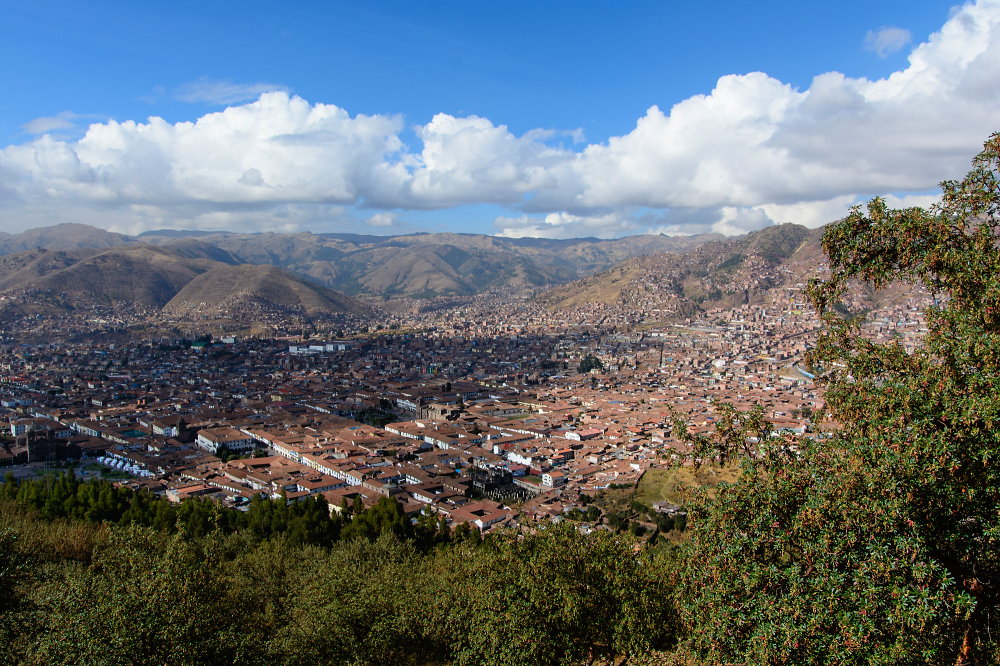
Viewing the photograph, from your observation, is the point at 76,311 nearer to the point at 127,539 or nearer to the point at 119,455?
the point at 119,455

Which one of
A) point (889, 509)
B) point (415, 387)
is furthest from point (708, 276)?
point (889, 509)

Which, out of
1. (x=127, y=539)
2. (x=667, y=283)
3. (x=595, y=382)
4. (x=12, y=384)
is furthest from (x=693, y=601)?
(x=667, y=283)

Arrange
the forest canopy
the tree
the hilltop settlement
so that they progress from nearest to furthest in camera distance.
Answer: the tree < the forest canopy < the hilltop settlement

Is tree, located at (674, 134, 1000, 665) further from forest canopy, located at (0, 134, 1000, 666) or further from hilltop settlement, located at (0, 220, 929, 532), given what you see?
hilltop settlement, located at (0, 220, 929, 532)

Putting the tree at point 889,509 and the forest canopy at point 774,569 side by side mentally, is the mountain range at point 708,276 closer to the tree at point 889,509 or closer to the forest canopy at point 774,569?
the forest canopy at point 774,569

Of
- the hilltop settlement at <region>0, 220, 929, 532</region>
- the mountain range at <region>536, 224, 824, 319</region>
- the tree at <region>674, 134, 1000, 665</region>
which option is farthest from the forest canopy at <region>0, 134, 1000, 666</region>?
the mountain range at <region>536, 224, 824, 319</region>

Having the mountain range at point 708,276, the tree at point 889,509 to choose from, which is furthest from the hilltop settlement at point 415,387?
the tree at point 889,509

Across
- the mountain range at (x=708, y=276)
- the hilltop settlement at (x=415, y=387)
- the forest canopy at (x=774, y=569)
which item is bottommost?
the hilltop settlement at (x=415, y=387)

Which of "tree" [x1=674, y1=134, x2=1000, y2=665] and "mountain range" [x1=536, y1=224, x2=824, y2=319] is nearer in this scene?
"tree" [x1=674, y1=134, x2=1000, y2=665]
